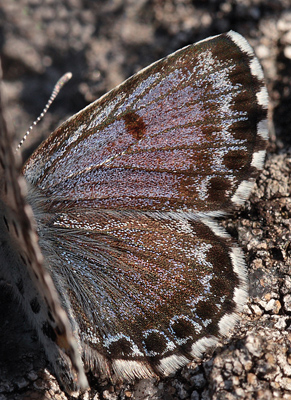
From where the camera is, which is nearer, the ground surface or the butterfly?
the ground surface

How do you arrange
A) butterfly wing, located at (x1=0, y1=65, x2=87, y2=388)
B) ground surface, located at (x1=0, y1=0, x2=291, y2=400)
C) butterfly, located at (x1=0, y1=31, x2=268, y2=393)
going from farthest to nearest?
butterfly, located at (x1=0, y1=31, x2=268, y2=393) → ground surface, located at (x1=0, y1=0, x2=291, y2=400) → butterfly wing, located at (x1=0, y1=65, x2=87, y2=388)

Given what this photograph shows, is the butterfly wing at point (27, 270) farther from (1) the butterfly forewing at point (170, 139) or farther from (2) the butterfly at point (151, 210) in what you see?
(1) the butterfly forewing at point (170, 139)

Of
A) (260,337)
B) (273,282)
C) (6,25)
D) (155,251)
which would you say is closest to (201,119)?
(155,251)

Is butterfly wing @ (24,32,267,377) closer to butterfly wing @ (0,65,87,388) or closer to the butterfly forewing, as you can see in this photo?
Result: the butterfly forewing

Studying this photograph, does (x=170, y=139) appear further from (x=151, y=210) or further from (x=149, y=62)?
(x=149, y=62)

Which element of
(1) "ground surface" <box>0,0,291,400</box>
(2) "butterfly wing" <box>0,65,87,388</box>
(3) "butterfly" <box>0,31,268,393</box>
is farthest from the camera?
(3) "butterfly" <box>0,31,268,393</box>

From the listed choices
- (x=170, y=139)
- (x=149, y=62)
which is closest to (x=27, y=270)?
(x=170, y=139)

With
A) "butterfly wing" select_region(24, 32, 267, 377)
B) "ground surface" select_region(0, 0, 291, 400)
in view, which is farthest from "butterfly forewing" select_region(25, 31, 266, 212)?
"ground surface" select_region(0, 0, 291, 400)

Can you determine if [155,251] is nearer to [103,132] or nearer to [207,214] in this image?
[207,214]
